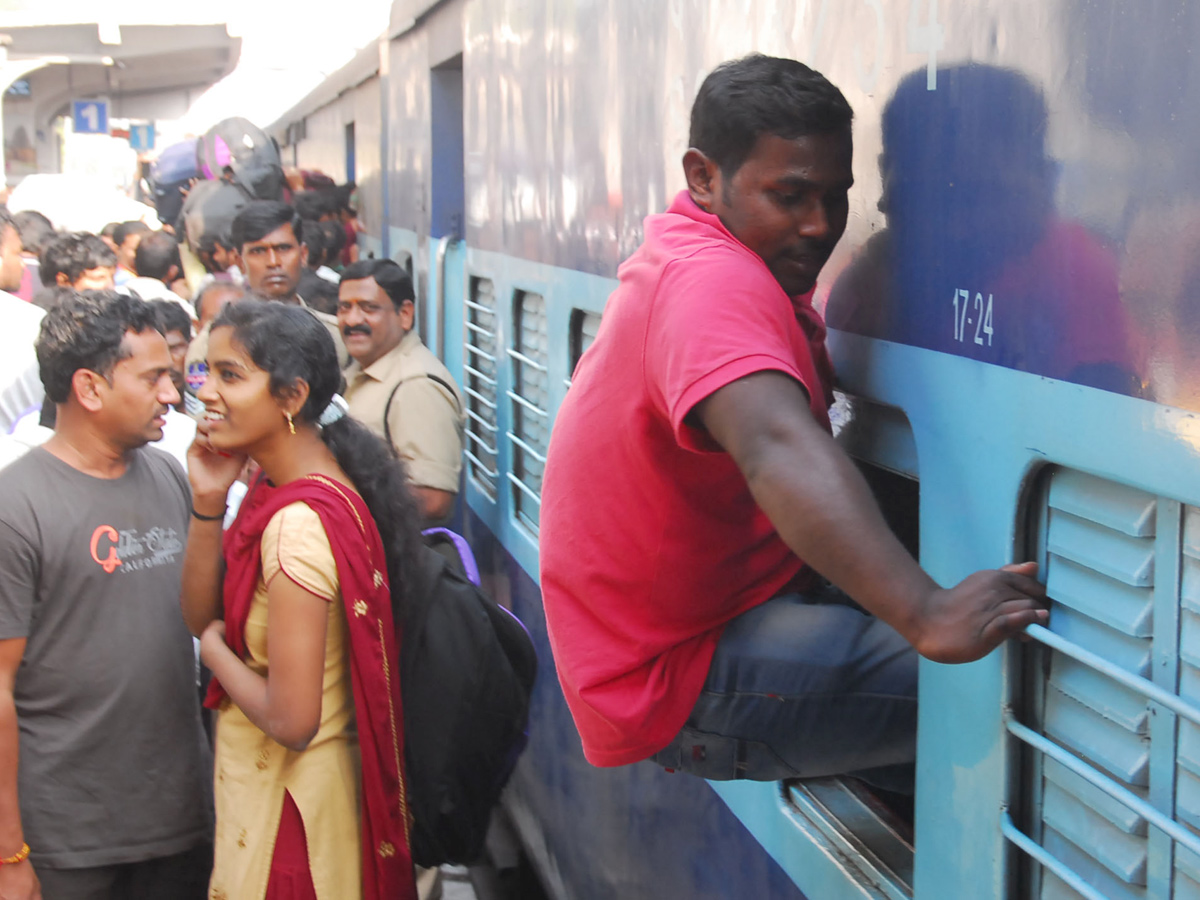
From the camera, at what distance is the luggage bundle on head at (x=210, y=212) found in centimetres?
766

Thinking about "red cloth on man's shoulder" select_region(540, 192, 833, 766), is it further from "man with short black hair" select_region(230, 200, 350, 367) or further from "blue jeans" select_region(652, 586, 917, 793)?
"man with short black hair" select_region(230, 200, 350, 367)

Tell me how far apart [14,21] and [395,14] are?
18431 mm

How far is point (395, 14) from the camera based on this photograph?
6.69 meters

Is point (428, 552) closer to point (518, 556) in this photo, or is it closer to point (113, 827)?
point (113, 827)

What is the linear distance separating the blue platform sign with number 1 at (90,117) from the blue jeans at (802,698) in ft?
86.0

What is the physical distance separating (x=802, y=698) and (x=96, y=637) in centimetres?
170

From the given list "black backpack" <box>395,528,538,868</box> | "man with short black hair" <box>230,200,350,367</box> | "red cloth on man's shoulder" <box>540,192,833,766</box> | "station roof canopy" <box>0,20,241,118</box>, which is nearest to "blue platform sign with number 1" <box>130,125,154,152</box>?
"station roof canopy" <box>0,20,241,118</box>

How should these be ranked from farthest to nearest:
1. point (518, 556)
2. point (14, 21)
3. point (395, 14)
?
point (14, 21)
point (395, 14)
point (518, 556)

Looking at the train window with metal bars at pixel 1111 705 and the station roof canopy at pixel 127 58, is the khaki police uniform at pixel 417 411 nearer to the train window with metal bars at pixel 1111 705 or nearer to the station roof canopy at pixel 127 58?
the train window with metal bars at pixel 1111 705

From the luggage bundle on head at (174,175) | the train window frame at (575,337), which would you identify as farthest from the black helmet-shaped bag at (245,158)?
the train window frame at (575,337)

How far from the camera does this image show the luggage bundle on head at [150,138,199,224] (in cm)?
1188

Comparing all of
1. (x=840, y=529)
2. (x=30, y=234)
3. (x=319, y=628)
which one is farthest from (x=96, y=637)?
(x=30, y=234)

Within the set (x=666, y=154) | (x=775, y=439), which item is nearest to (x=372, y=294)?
(x=666, y=154)

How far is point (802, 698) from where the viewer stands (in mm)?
1708
